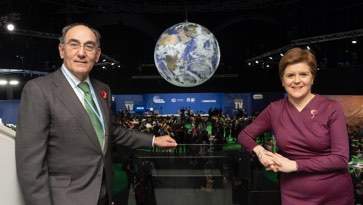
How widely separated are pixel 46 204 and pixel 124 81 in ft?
69.4

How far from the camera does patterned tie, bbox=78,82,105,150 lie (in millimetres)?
1673

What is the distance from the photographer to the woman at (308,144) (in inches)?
61.3

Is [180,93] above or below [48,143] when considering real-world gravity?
above

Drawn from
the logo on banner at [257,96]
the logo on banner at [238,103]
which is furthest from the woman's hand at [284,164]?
the logo on banner at [257,96]

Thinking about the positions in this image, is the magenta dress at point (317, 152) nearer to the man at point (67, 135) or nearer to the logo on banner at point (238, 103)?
the man at point (67, 135)

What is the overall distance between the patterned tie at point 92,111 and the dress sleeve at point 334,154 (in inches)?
37.9

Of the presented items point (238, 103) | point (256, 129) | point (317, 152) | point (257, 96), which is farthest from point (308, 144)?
point (257, 96)

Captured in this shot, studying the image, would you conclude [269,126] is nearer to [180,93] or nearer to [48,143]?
[48,143]

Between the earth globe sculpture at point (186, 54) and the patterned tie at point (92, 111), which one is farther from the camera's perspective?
the earth globe sculpture at point (186, 54)

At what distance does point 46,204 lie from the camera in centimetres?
146

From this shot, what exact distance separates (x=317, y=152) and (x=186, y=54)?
404cm

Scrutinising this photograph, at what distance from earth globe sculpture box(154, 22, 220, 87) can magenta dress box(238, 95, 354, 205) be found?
385 centimetres

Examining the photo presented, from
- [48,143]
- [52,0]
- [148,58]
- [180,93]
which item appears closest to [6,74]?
[52,0]

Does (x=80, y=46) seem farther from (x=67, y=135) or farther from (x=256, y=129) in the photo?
(x=256, y=129)
